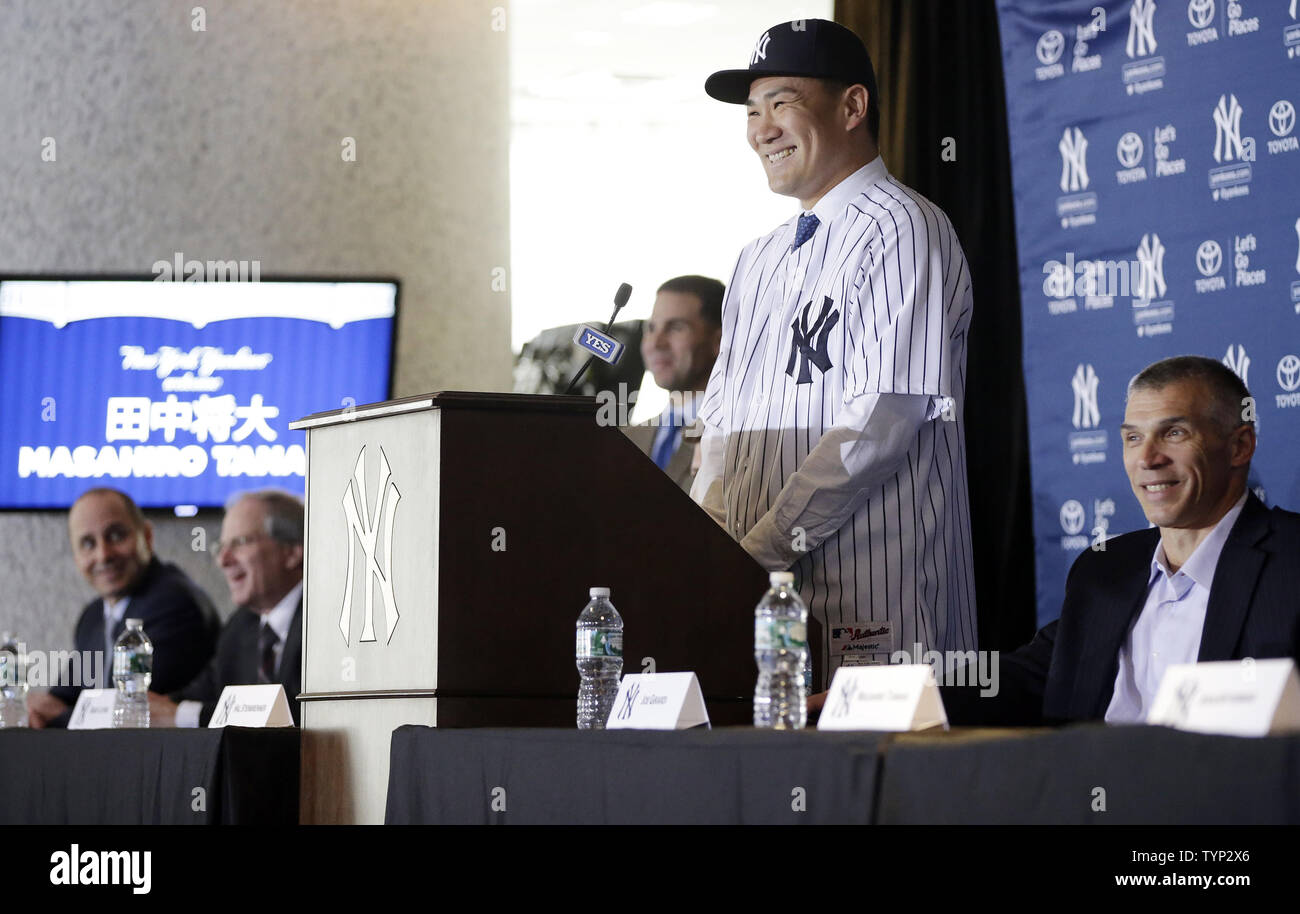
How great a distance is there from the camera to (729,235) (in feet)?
30.5

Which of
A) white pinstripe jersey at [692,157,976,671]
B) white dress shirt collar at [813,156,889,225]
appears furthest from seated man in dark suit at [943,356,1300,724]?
white dress shirt collar at [813,156,889,225]

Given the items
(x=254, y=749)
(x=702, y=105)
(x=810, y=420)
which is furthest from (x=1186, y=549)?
(x=702, y=105)

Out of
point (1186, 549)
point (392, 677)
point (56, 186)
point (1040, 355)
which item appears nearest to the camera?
point (392, 677)

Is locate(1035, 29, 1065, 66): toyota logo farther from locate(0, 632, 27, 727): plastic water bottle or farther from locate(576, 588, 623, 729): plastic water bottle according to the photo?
A: locate(0, 632, 27, 727): plastic water bottle

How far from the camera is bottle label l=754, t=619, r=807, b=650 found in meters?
2.00

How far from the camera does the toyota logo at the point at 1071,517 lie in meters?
4.09

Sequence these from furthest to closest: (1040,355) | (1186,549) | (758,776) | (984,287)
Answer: (984,287) → (1040,355) → (1186,549) → (758,776)

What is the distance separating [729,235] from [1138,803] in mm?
8170

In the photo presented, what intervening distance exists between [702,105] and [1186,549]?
21.8 ft

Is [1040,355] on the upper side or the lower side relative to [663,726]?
upper

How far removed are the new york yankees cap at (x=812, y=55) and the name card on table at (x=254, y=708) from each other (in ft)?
4.74

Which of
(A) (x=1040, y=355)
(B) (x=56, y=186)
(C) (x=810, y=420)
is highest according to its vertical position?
(B) (x=56, y=186)
